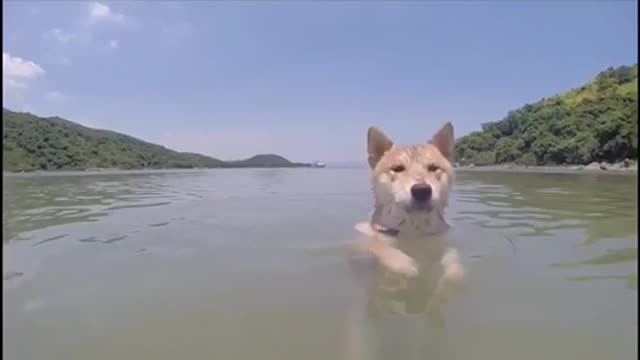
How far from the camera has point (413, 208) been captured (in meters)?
5.06

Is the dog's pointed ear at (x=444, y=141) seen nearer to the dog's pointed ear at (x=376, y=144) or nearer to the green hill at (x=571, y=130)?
the dog's pointed ear at (x=376, y=144)

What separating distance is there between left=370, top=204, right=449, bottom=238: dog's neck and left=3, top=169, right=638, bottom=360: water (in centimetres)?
58

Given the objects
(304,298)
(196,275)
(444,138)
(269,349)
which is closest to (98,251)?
(196,275)

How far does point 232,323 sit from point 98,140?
505 feet

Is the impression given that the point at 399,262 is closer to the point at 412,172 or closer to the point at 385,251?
the point at 385,251

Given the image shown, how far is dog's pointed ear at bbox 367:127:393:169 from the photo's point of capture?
19.2 feet

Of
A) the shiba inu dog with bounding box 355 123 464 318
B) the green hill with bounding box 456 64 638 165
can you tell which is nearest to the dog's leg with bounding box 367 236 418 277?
the shiba inu dog with bounding box 355 123 464 318

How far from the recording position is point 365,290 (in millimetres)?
4398

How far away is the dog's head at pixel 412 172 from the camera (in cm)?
497

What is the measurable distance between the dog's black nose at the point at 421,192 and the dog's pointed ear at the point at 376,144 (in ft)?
3.70

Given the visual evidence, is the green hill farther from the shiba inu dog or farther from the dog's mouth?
the dog's mouth

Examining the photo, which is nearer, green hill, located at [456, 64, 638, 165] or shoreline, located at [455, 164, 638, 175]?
shoreline, located at [455, 164, 638, 175]

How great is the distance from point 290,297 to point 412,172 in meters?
1.90

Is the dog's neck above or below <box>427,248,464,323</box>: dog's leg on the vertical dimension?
above
